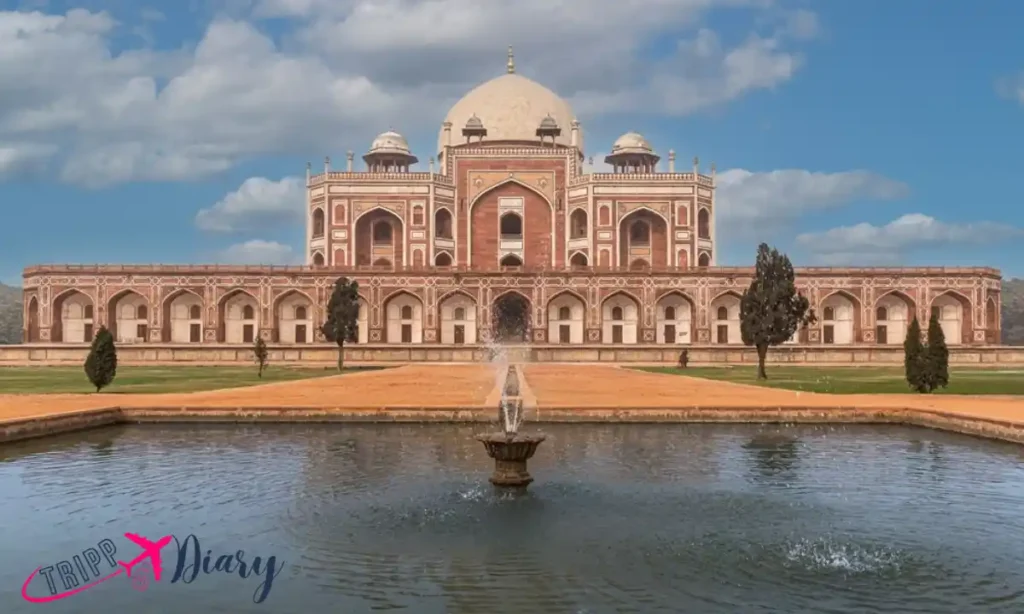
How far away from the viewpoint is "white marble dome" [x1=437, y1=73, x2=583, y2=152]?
62.0 m

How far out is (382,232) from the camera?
2313 inches

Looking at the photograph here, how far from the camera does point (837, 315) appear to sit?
2004 inches

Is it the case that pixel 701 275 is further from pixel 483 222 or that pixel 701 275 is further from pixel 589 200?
pixel 483 222

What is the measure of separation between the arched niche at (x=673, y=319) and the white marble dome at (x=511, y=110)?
Result: 17.1 meters

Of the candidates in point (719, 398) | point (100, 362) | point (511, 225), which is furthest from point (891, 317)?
point (100, 362)

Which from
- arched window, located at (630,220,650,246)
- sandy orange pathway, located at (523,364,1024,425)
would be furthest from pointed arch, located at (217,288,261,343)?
sandy orange pathway, located at (523,364,1024,425)

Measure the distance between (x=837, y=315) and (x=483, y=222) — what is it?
23.0 meters

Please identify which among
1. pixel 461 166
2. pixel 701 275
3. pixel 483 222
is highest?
pixel 461 166

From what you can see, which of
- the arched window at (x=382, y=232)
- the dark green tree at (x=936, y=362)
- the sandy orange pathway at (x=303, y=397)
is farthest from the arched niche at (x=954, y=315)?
the sandy orange pathway at (x=303, y=397)

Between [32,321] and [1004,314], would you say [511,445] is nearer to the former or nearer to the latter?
[32,321]

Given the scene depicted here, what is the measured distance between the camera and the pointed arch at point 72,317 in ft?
160

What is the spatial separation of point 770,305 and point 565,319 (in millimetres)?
22027

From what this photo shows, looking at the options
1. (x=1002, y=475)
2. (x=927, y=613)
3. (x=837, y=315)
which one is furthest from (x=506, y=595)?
(x=837, y=315)

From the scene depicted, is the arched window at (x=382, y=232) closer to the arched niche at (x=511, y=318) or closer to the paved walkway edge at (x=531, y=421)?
the arched niche at (x=511, y=318)
